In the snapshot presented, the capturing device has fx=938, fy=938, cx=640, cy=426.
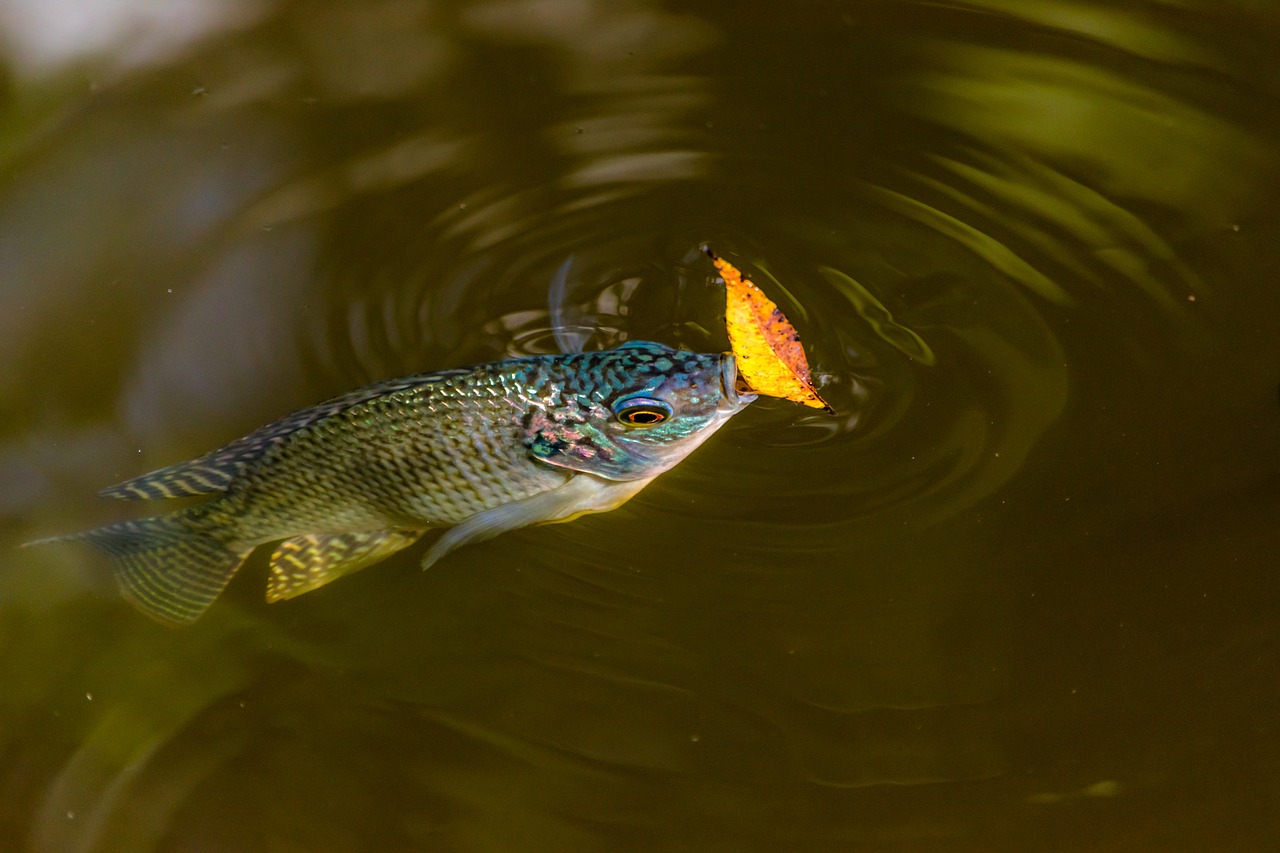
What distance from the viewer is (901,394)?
333 cm

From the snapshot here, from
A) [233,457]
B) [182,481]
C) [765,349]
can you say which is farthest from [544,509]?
[182,481]

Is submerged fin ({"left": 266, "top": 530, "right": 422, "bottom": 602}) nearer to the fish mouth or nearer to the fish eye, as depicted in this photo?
the fish eye

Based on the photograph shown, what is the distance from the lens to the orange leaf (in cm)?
289

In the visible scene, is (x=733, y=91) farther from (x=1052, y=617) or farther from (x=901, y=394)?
(x=1052, y=617)

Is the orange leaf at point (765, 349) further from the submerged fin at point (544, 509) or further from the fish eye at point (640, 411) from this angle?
the submerged fin at point (544, 509)

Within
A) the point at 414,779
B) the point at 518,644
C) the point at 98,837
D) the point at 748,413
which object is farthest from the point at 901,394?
the point at 98,837

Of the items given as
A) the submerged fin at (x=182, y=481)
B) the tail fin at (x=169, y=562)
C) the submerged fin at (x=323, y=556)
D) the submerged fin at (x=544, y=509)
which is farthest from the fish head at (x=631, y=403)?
the tail fin at (x=169, y=562)

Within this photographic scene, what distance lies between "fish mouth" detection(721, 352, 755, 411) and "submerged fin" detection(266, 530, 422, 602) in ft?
3.81

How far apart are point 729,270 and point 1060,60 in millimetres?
1812

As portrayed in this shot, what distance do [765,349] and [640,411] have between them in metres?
0.44

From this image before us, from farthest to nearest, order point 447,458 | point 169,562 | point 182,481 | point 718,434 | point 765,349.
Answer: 1. point 718,434
2. point 169,562
3. point 182,481
4. point 765,349
5. point 447,458

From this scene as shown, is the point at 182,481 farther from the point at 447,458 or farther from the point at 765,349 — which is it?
the point at 765,349

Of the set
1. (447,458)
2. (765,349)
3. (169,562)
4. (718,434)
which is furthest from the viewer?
(718,434)

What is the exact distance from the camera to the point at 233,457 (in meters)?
2.98
